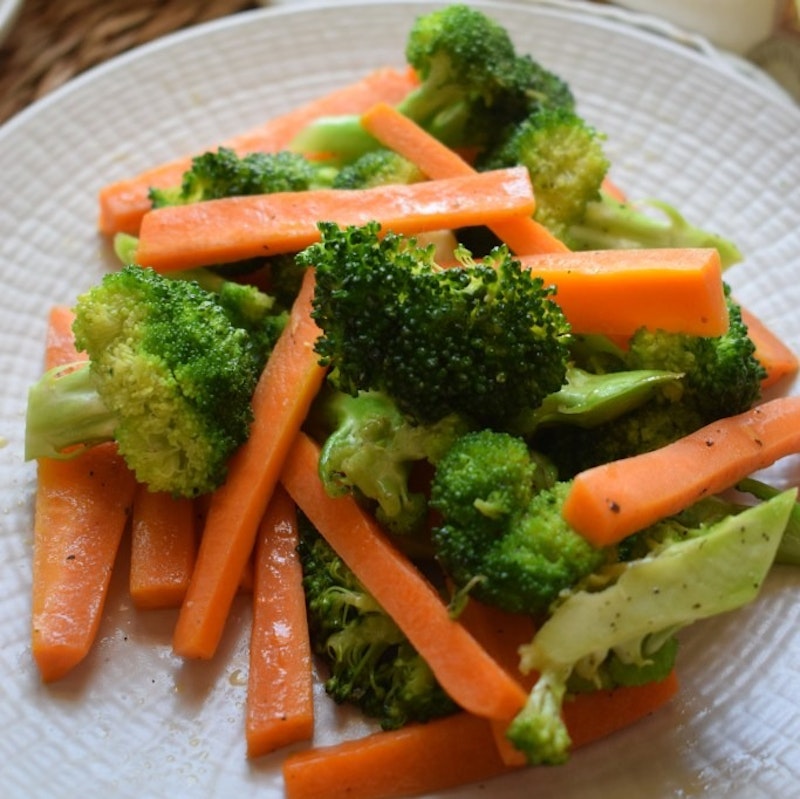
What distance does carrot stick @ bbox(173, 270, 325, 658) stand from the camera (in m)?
2.12

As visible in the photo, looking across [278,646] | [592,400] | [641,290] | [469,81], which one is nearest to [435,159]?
[469,81]

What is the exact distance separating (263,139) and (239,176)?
1.70 feet

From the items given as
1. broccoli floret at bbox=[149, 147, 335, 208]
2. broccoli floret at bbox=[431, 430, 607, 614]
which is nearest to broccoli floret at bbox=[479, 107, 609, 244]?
broccoli floret at bbox=[149, 147, 335, 208]

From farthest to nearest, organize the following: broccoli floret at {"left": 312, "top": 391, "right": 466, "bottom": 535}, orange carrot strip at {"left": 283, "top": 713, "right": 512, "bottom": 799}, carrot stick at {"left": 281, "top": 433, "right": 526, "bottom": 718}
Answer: broccoli floret at {"left": 312, "top": 391, "right": 466, "bottom": 535}, orange carrot strip at {"left": 283, "top": 713, "right": 512, "bottom": 799}, carrot stick at {"left": 281, "top": 433, "right": 526, "bottom": 718}

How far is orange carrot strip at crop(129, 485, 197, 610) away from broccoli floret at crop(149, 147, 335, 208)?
87cm

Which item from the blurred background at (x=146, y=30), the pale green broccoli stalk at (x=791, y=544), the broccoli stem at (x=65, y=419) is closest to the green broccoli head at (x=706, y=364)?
the pale green broccoli stalk at (x=791, y=544)

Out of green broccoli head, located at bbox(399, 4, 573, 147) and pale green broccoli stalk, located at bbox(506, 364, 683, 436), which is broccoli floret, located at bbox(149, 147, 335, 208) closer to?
green broccoli head, located at bbox(399, 4, 573, 147)

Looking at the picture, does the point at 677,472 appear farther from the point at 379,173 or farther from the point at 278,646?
the point at 379,173

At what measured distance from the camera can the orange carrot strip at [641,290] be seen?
215cm

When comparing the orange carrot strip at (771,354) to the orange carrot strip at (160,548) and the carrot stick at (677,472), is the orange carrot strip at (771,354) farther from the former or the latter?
the orange carrot strip at (160,548)

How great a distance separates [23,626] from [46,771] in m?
0.35

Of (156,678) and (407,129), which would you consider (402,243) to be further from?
(156,678)

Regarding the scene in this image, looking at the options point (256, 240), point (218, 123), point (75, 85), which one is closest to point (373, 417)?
point (256, 240)

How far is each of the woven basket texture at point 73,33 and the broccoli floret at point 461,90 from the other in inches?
48.8
